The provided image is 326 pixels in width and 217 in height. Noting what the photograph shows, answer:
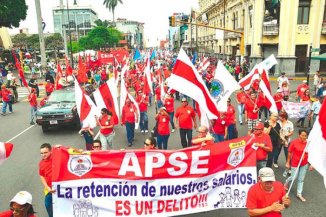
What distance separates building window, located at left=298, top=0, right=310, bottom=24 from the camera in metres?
30.6

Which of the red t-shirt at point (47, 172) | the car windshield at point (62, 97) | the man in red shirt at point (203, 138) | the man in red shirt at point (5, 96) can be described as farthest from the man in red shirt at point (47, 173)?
the man in red shirt at point (5, 96)

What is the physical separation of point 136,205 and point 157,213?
0.37m

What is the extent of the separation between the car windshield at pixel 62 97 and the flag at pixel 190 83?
7598 millimetres

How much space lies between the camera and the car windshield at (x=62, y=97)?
1338 cm

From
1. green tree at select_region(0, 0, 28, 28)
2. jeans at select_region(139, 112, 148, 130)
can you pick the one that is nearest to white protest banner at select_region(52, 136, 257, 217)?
jeans at select_region(139, 112, 148, 130)

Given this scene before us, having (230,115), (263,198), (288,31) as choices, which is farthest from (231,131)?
(288,31)

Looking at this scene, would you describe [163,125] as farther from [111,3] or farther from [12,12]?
[111,3]

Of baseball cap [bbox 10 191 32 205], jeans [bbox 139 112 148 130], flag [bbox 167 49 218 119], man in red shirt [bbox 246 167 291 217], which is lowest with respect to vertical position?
jeans [bbox 139 112 148 130]

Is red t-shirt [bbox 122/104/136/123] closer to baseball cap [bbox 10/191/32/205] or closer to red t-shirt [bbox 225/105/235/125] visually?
red t-shirt [bbox 225/105/235/125]

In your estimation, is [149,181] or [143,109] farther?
[143,109]

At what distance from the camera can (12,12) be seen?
46031 mm

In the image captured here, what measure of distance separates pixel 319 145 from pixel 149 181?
2.64 meters

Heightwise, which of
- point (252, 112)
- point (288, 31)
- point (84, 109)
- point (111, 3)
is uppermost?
point (111, 3)

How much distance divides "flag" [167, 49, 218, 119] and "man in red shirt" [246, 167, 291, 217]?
9.81ft
